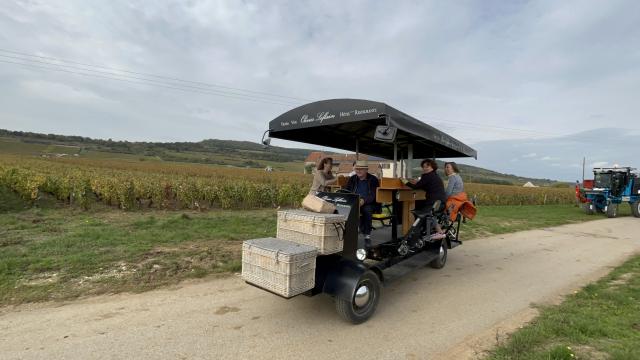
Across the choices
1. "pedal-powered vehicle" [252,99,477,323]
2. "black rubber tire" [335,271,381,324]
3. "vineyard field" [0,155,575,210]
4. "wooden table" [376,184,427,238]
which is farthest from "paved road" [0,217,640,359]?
"vineyard field" [0,155,575,210]

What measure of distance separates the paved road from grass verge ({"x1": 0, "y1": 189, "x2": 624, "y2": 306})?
0.51m

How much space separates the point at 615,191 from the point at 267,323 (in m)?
22.6

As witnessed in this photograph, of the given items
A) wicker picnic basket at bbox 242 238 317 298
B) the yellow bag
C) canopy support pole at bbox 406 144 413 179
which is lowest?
wicker picnic basket at bbox 242 238 317 298

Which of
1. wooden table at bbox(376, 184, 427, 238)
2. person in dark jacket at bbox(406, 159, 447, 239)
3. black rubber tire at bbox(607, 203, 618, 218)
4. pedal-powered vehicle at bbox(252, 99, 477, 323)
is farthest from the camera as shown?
black rubber tire at bbox(607, 203, 618, 218)

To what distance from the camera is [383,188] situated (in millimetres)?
5520

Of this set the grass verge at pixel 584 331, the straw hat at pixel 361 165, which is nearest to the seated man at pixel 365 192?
the straw hat at pixel 361 165

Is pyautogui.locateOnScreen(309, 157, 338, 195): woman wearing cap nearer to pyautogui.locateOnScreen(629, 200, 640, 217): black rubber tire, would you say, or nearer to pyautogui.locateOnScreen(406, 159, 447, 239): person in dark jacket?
pyautogui.locateOnScreen(406, 159, 447, 239): person in dark jacket

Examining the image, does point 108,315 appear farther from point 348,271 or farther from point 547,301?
point 547,301

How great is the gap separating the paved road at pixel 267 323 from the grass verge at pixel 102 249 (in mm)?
513

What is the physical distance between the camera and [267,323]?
390 centimetres

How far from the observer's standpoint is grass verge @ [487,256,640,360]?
3266mm

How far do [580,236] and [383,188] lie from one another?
959cm

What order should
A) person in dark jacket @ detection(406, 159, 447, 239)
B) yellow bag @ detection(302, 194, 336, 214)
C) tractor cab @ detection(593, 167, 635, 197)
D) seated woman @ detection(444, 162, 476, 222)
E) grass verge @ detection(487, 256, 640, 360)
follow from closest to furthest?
grass verge @ detection(487, 256, 640, 360) < yellow bag @ detection(302, 194, 336, 214) < person in dark jacket @ detection(406, 159, 447, 239) < seated woman @ detection(444, 162, 476, 222) < tractor cab @ detection(593, 167, 635, 197)

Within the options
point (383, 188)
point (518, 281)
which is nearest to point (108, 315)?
point (383, 188)
